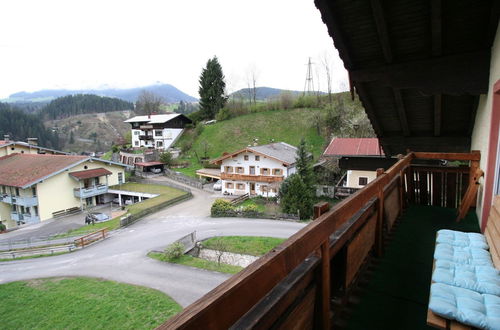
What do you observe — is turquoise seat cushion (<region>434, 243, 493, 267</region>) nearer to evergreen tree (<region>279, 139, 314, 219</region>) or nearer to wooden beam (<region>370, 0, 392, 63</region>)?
wooden beam (<region>370, 0, 392, 63</region>)

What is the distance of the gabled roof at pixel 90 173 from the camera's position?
948 inches

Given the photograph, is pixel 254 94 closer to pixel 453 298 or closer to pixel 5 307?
pixel 5 307

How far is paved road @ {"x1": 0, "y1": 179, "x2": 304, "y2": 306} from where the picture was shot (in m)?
11.1

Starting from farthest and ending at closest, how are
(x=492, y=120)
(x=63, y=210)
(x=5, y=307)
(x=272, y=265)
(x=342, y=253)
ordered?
(x=63, y=210) → (x=5, y=307) → (x=492, y=120) → (x=342, y=253) → (x=272, y=265)

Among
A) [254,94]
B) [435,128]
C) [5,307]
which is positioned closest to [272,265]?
[435,128]

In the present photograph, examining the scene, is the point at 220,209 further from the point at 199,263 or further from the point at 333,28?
the point at 333,28

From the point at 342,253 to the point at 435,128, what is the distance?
19.6ft

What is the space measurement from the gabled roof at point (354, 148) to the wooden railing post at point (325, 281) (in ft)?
57.0

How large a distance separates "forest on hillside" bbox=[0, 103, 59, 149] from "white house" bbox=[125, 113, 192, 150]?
44054 millimetres

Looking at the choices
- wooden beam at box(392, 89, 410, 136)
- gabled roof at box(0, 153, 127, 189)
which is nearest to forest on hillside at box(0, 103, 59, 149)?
gabled roof at box(0, 153, 127, 189)

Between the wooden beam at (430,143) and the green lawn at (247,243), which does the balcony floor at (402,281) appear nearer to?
the wooden beam at (430,143)

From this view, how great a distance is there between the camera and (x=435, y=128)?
22.2 feet

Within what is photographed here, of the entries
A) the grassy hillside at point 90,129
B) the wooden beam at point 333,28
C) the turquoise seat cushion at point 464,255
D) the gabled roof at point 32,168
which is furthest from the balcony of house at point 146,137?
the grassy hillside at point 90,129

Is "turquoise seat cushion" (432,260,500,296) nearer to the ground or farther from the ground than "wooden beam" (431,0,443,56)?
nearer to the ground
